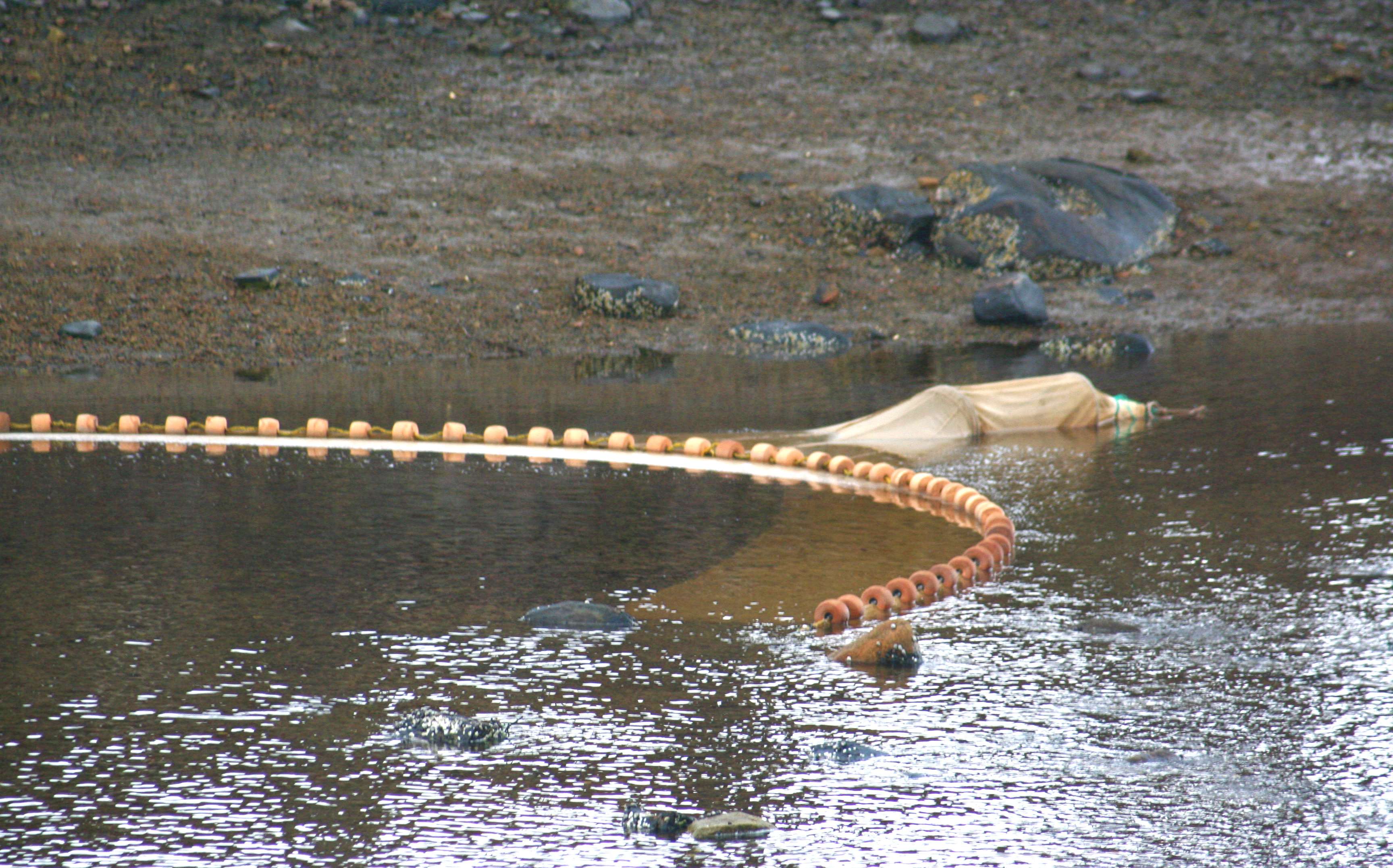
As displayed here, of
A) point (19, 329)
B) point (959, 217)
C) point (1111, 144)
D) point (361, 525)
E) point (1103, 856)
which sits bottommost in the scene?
point (1103, 856)

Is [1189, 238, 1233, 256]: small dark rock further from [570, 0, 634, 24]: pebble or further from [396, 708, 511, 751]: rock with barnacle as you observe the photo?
[396, 708, 511, 751]: rock with barnacle

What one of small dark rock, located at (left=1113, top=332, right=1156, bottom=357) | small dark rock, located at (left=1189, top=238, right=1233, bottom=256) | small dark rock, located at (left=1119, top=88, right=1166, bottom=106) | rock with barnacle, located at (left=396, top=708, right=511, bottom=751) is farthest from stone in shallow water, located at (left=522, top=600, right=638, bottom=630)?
small dark rock, located at (left=1119, top=88, right=1166, bottom=106)

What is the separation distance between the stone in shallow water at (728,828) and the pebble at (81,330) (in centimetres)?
1285

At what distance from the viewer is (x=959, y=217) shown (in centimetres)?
1966

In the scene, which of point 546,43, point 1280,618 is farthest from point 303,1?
point 1280,618

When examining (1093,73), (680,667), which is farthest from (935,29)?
(680,667)

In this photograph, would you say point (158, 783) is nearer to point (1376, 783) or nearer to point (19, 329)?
point (1376, 783)

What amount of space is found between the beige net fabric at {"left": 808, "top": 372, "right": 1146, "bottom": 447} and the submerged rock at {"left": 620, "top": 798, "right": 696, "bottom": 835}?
235 inches

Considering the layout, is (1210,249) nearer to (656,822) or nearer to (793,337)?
(793,337)

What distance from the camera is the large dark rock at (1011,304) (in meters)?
17.2

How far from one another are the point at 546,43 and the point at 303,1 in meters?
4.70

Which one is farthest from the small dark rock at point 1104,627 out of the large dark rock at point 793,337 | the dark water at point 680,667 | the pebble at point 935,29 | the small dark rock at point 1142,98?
the pebble at point 935,29

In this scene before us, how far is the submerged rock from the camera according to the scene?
13.6 feet

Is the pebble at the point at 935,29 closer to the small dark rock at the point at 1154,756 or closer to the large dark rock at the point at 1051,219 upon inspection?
the large dark rock at the point at 1051,219
